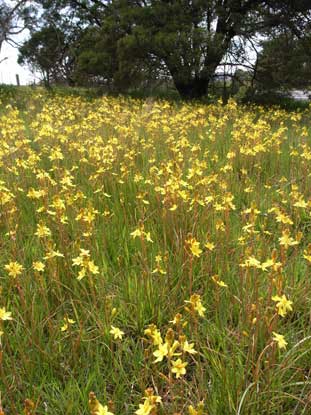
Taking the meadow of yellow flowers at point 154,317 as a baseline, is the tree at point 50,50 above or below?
above

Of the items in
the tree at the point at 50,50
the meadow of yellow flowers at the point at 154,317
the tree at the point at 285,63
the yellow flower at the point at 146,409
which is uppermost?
the tree at the point at 50,50

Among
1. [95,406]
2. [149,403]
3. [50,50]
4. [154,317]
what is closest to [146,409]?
[149,403]

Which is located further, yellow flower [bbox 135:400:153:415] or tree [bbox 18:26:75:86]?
tree [bbox 18:26:75:86]

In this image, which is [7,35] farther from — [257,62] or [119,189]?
[119,189]

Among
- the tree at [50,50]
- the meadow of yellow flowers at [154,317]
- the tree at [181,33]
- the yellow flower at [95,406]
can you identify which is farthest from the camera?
the tree at [50,50]

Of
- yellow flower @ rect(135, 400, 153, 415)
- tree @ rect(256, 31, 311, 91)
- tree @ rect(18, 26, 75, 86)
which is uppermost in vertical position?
tree @ rect(18, 26, 75, 86)

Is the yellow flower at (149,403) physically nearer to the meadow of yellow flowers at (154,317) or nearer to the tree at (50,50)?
the meadow of yellow flowers at (154,317)

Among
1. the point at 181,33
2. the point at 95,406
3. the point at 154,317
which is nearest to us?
the point at 95,406

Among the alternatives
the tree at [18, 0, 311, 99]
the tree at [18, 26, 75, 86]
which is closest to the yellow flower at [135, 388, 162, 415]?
the tree at [18, 0, 311, 99]

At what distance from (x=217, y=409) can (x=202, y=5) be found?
9763mm

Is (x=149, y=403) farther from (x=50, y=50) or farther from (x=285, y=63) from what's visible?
(x=50, y=50)

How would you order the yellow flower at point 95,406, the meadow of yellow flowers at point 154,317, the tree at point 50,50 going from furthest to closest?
the tree at point 50,50 < the meadow of yellow flowers at point 154,317 < the yellow flower at point 95,406

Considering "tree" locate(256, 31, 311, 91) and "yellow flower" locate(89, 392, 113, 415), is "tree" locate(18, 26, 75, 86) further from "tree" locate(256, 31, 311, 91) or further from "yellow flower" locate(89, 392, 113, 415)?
"yellow flower" locate(89, 392, 113, 415)

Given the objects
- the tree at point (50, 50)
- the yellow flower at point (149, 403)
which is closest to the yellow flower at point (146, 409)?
the yellow flower at point (149, 403)
